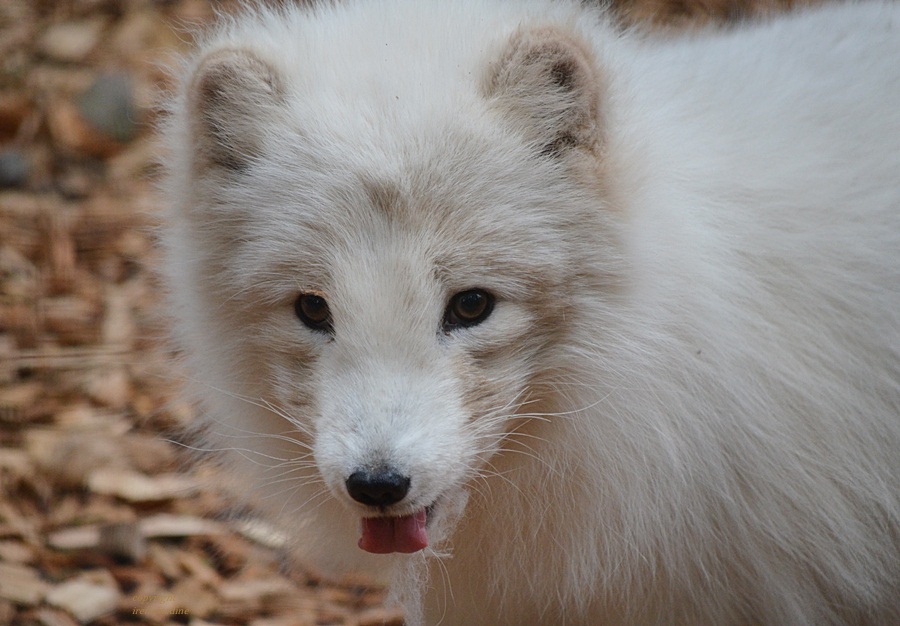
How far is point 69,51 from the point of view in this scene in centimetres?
614

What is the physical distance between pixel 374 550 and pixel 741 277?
117 cm

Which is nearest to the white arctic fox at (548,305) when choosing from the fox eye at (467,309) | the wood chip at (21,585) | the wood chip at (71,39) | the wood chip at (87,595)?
the fox eye at (467,309)

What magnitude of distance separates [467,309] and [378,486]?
19.2 inches

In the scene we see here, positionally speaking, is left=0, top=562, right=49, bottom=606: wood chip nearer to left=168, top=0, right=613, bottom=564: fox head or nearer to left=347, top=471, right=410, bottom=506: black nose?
left=168, top=0, right=613, bottom=564: fox head

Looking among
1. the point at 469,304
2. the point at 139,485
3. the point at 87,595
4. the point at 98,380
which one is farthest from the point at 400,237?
the point at 98,380

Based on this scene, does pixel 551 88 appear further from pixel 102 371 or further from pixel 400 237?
pixel 102 371

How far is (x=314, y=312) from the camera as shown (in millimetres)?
2496

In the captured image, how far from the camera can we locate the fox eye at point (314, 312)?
2.47 meters

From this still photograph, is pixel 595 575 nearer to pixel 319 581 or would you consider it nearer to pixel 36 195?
pixel 319 581

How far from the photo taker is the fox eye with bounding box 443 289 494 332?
2.43 metres

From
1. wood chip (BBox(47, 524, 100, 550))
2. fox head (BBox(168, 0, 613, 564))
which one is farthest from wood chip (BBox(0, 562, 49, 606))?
fox head (BBox(168, 0, 613, 564))

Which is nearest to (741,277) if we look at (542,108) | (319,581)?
(542,108)

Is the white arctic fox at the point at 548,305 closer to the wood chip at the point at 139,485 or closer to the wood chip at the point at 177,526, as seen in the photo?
the wood chip at the point at 177,526

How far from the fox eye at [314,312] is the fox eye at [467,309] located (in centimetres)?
28
